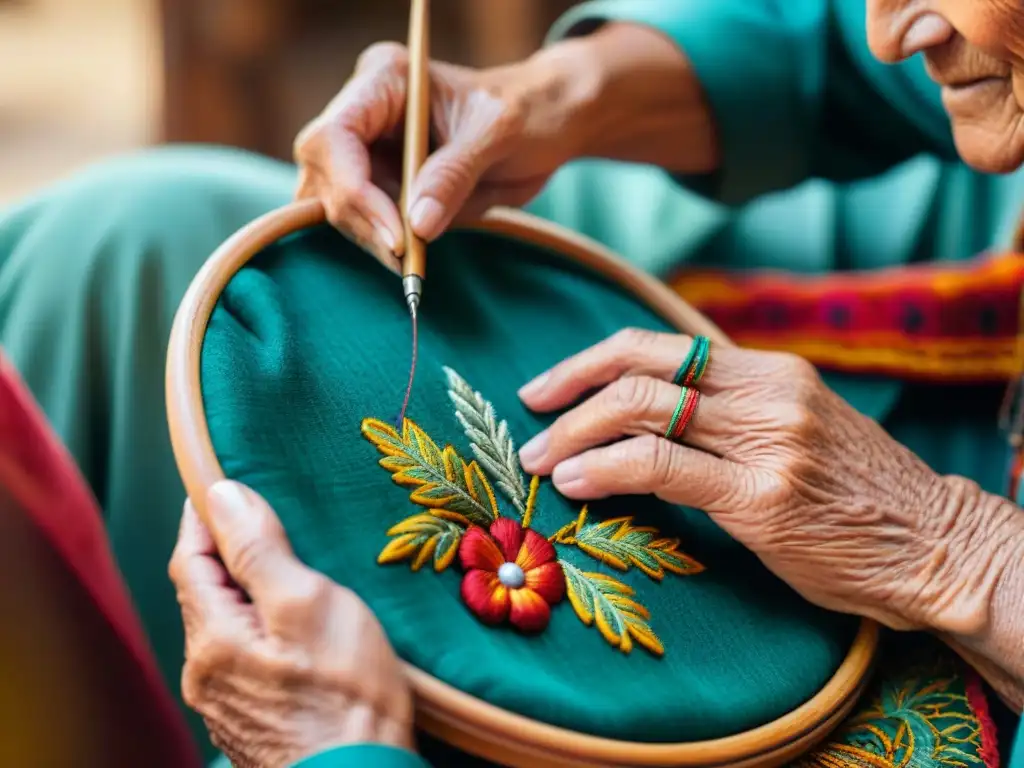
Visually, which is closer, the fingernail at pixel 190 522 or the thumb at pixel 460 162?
the fingernail at pixel 190 522

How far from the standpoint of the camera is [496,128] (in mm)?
820

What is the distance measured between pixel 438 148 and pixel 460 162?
0.22 ft

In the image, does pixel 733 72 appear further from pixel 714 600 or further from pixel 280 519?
pixel 280 519

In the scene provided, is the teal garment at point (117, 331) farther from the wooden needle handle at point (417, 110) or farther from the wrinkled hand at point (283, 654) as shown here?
the wrinkled hand at point (283, 654)

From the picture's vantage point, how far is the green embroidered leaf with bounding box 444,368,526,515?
2.10 feet

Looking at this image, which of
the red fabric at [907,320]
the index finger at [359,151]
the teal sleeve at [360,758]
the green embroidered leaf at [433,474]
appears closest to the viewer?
the teal sleeve at [360,758]

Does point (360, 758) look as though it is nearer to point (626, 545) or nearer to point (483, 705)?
point (483, 705)

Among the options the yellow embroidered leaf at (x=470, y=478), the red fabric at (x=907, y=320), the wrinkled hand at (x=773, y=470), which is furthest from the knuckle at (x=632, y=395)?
the red fabric at (x=907, y=320)

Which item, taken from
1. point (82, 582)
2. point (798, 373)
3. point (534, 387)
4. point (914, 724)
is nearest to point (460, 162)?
point (534, 387)

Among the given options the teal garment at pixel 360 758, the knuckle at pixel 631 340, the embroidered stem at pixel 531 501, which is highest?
the knuckle at pixel 631 340

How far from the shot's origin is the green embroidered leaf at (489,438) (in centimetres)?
64

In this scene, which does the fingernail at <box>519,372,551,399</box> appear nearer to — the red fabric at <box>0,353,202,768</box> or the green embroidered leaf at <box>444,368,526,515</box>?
the green embroidered leaf at <box>444,368,526,515</box>

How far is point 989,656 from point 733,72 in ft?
2.18

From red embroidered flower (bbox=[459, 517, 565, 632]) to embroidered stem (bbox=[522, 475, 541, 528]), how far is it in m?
0.02
